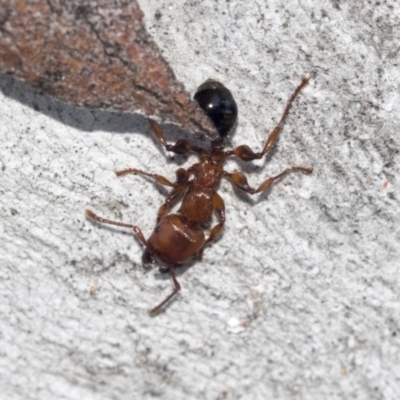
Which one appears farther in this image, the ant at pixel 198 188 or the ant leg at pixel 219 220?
the ant leg at pixel 219 220

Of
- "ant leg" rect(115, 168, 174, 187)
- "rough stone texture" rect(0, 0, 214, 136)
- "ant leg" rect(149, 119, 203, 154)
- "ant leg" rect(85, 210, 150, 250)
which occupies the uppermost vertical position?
"rough stone texture" rect(0, 0, 214, 136)

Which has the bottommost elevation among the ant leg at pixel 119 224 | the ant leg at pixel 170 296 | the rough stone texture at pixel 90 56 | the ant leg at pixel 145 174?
the ant leg at pixel 170 296

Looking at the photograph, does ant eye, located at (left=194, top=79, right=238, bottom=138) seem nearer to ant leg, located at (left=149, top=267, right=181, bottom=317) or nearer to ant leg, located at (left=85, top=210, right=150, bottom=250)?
ant leg, located at (left=85, top=210, right=150, bottom=250)

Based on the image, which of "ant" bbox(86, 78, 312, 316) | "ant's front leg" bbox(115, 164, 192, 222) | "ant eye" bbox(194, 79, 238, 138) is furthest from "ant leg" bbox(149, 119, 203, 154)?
"ant eye" bbox(194, 79, 238, 138)

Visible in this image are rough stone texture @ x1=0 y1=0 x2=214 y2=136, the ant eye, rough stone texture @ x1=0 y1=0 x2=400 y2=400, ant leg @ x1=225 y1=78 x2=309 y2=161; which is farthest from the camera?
ant leg @ x1=225 y1=78 x2=309 y2=161

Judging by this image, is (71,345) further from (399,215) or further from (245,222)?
(399,215)

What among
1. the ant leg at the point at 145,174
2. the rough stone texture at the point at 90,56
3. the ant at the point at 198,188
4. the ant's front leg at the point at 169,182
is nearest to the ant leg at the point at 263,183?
the ant at the point at 198,188

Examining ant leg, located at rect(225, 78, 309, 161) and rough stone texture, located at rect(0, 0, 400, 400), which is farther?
ant leg, located at rect(225, 78, 309, 161)

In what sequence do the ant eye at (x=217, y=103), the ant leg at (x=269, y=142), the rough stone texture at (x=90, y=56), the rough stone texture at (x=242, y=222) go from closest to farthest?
the rough stone texture at (x=90, y=56) → the ant eye at (x=217, y=103) → the rough stone texture at (x=242, y=222) → the ant leg at (x=269, y=142)

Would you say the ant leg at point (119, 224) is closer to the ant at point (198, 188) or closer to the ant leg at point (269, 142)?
the ant at point (198, 188)
